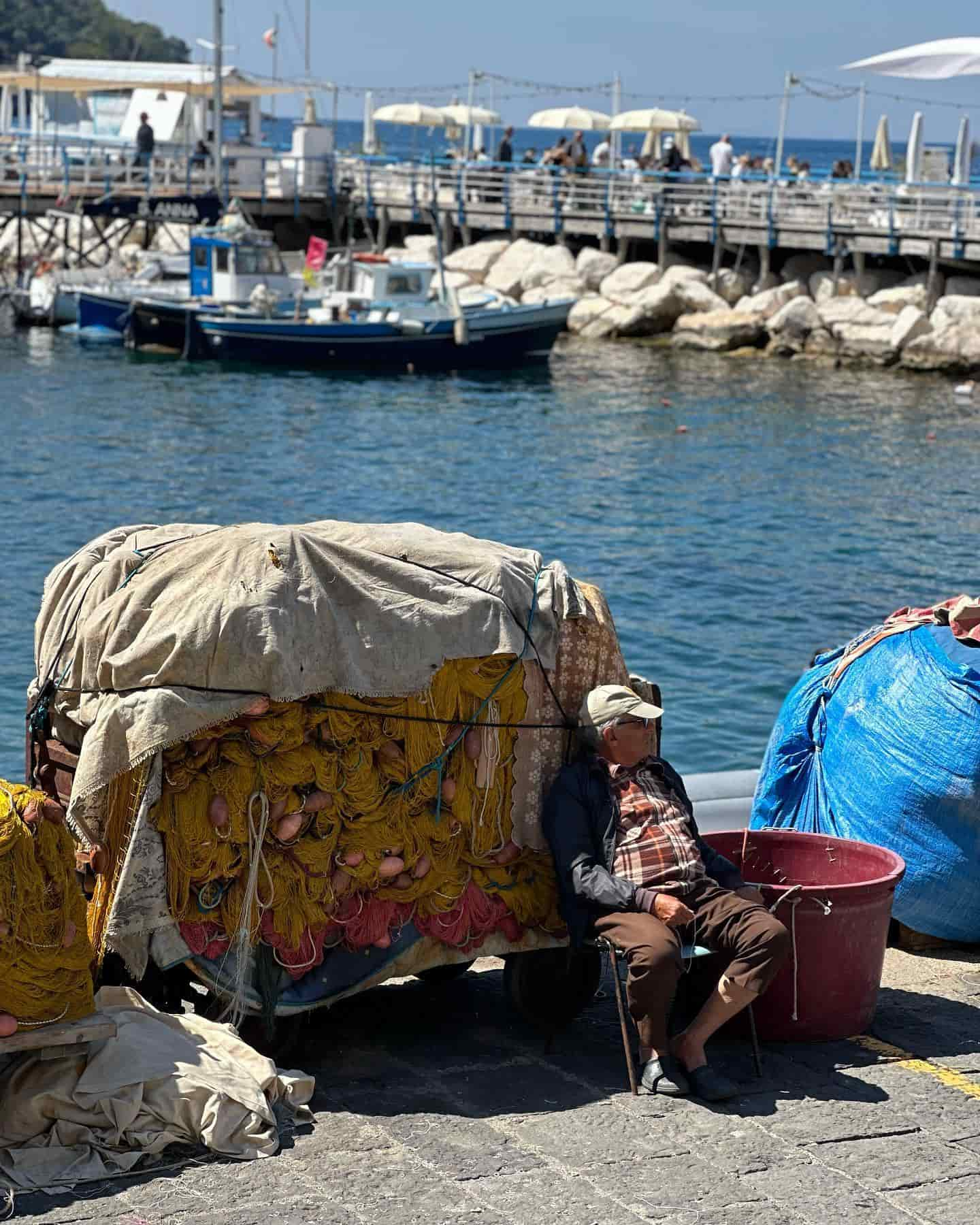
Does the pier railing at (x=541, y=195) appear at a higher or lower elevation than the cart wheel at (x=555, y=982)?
higher

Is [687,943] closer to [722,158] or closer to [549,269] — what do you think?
[549,269]

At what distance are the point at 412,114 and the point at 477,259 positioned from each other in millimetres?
17005

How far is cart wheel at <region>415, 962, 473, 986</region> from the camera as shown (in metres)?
6.29

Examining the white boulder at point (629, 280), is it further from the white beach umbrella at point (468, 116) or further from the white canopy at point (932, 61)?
the white canopy at point (932, 61)

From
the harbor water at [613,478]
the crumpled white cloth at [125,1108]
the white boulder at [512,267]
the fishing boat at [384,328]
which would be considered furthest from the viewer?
the white boulder at [512,267]

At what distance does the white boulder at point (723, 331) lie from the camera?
37.0 metres

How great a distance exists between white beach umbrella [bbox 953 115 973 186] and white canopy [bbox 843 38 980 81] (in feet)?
90.0

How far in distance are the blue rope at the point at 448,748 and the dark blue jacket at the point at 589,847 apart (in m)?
0.34

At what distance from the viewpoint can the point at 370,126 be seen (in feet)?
189

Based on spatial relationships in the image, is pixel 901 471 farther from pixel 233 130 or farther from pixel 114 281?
pixel 233 130

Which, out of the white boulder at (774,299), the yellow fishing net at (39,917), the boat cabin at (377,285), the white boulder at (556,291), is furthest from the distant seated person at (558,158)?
the yellow fishing net at (39,917)

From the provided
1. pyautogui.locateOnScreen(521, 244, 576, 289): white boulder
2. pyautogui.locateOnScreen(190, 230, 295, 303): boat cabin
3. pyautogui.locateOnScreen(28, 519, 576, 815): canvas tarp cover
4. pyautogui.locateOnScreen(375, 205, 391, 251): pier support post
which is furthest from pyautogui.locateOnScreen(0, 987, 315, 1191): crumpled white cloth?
pyautogui.locateOnScreen(375, 205, 391, 251): pier support post

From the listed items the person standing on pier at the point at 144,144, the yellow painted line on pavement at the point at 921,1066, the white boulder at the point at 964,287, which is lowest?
the yellow painted line on pavement at the point at 921,1066

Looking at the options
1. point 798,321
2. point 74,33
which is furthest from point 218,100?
point 74,33
